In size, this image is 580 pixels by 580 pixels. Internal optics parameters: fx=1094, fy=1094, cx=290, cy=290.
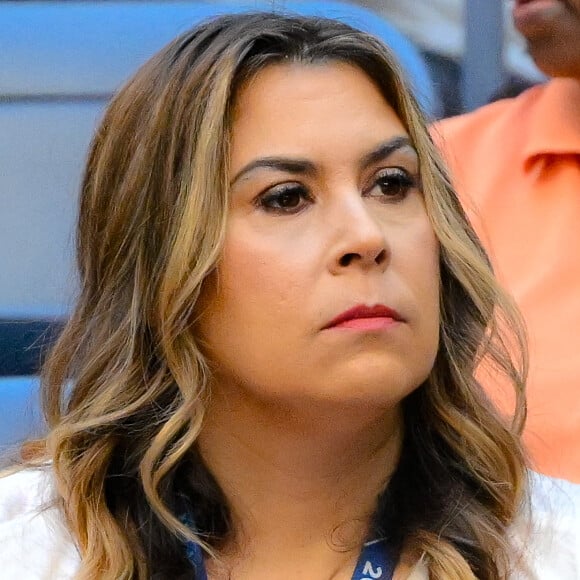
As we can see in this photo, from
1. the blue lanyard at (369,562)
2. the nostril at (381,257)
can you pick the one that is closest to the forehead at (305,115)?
the nostril at (381,257)

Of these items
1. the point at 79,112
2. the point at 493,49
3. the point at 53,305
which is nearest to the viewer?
the point at 53,305

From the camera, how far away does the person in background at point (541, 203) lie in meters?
1.22

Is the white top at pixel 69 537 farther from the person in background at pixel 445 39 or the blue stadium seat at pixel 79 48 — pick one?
the person in background at pixel 445 39

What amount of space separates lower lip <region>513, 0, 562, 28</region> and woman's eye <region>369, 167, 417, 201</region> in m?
0.47

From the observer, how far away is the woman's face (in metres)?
0.92

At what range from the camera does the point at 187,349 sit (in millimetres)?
1019

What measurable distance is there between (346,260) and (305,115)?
0.49ft

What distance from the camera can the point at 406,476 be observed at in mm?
1072

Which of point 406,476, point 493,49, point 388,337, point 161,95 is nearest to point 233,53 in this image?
point 161,95

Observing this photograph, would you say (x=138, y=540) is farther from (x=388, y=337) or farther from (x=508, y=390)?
(x=508, y=390)

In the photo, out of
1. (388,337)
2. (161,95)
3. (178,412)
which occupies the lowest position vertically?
(178,412)

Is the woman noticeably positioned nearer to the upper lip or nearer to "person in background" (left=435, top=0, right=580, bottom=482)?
the upper lip

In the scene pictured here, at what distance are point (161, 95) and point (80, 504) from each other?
395 mm

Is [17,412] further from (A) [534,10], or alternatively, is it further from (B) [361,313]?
(A) [534,10]
